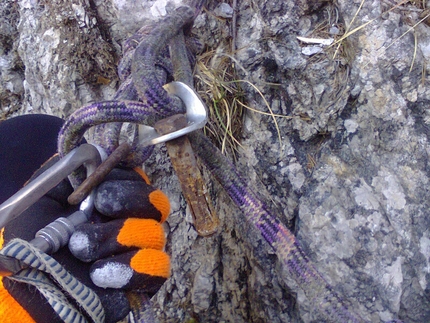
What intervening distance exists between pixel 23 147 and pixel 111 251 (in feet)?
1.12

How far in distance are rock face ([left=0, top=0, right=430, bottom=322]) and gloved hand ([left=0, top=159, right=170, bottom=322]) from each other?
0.44 m

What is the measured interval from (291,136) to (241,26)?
337mm

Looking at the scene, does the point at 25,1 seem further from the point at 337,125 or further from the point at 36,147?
the point at 337,125

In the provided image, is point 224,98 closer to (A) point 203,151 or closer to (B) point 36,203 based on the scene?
(A) point 203,151

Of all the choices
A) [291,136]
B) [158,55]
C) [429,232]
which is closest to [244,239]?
[291,136]

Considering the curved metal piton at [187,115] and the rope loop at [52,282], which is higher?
the curved metal piton at [187,115]

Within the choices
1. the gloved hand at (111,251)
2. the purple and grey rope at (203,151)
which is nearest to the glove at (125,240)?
the gloved hand at (111,251)

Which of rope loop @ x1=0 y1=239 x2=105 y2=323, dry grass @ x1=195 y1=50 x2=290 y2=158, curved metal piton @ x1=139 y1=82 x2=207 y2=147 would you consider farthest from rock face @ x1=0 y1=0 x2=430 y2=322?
rope loop @ x1=0 y1=239 x2=105 y2=323

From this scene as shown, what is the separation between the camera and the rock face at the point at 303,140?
3.13 ft

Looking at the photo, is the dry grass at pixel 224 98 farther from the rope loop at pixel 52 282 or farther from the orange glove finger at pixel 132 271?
the rope loop at pixel 52 282

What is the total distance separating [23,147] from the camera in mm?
851

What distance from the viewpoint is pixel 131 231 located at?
69 centimetres

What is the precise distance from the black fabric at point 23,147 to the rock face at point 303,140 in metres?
0.34

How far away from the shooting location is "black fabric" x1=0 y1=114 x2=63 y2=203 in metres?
0.82
